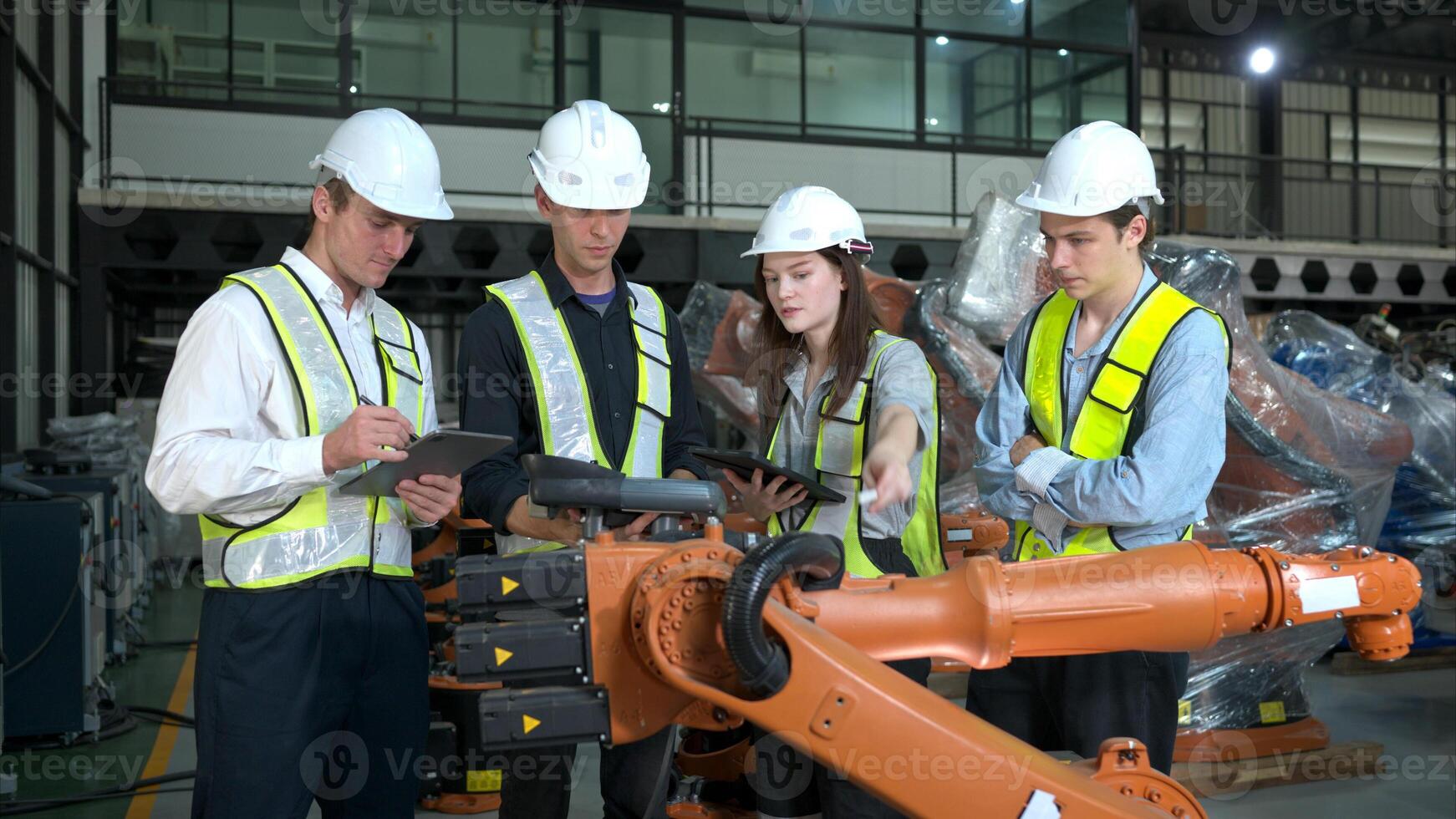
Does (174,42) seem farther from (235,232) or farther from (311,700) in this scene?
(311,700)

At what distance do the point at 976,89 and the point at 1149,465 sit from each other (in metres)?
14.9

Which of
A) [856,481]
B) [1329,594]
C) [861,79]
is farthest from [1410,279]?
[1329,594]

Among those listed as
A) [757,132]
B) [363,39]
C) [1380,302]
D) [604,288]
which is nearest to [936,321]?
[604,288]

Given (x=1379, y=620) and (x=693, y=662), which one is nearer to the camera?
(x=693, y=662)

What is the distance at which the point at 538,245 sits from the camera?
40.5ft

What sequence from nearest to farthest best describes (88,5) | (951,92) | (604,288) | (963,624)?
1. (963,624)
2. (604,288)
3. (88,5)
4. (951,92)

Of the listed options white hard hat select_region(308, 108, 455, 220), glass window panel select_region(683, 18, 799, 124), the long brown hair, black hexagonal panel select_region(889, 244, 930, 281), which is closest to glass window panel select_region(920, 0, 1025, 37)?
glass window panel select_region(683, 18, 799, 124)

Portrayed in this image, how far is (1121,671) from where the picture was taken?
220cm

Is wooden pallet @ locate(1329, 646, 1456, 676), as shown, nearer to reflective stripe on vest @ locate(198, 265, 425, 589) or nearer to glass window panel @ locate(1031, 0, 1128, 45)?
reflective stripe on vest @ locate(198, 265, 425, 589)

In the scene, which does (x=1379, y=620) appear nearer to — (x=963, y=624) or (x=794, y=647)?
(x=963, y=624)

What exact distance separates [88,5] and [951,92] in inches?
409

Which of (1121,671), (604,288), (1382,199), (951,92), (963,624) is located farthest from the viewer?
(1382,199)

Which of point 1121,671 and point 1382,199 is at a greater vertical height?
point 1382,199

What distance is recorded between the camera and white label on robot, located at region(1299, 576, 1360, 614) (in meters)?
1.74
